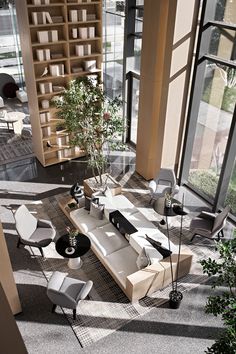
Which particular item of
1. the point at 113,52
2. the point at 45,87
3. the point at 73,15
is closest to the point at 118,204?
the point at 45,87

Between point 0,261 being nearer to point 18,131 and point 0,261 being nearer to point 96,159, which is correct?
point 96,159

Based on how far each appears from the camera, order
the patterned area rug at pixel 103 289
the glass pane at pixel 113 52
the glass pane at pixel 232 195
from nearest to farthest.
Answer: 1. the patterned area rug at pixel 103 289
2. the glass pane at pixel 232 195
3. the glass pane at pixel 113 52

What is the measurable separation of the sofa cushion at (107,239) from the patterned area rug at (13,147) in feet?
13.6

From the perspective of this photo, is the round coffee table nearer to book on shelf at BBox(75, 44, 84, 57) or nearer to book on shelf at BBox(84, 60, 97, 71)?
book on shelf at BBox(84, 60, 97, 71)

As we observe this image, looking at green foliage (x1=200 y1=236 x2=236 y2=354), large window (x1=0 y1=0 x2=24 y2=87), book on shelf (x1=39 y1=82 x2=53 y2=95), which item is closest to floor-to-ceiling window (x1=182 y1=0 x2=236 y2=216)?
book on shelf (x1=39 y1=82 x2=53 y2=95)

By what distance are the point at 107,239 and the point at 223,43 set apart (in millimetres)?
4441

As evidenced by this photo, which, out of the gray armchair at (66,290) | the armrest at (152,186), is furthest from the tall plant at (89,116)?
the gray armchair at (66,290)

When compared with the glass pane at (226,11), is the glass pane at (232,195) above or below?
below

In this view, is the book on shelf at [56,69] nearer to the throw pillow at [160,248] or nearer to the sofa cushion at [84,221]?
the sofa cushion at [84,221]

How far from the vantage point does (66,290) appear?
555cm

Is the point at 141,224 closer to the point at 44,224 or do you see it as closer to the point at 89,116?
the point at 44,224

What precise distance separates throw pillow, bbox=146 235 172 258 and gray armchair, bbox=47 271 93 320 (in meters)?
1.40

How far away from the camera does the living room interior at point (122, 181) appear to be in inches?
215

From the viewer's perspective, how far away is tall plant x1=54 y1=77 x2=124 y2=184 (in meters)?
7.20
